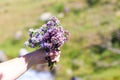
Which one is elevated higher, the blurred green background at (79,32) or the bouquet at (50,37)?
the blurred green background at (79,32)

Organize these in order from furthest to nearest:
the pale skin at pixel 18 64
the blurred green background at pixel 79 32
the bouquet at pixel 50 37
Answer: the blurred green background at pixel 79 32, the bouquet at pixel 50 37, the pale skin at pixel 18 64

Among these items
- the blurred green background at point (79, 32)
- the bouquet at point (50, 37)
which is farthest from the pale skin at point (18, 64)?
the blurred green background at point (79, 32)

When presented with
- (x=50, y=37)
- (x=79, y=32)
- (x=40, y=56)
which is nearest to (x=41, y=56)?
(x=40, y=56)

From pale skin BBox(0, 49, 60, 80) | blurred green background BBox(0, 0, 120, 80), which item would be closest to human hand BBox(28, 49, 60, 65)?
pale skin BBox(0, 49, 60, 80)

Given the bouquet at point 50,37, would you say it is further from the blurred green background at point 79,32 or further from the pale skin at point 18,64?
the blurred green background at point 79,32

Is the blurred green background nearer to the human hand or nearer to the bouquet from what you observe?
the bouquet
